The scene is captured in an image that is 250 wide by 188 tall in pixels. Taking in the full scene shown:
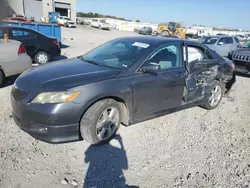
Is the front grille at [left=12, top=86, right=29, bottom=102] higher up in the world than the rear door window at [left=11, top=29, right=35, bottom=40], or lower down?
lower down

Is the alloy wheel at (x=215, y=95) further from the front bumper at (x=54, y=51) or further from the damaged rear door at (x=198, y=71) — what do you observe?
the front bumper at (x=54, y=51)

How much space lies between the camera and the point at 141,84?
3459 millimetres

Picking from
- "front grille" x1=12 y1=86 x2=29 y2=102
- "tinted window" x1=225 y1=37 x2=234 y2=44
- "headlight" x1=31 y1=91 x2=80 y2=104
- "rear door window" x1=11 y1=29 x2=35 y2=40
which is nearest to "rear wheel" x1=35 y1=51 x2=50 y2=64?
"rear door window" x1=11 y1=29 x2=35 y2=40

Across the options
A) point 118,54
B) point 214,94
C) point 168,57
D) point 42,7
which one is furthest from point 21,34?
point 42,7

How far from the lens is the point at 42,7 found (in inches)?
1630

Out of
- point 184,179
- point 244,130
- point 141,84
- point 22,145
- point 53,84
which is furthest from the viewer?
point 244,130

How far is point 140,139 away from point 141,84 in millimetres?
881

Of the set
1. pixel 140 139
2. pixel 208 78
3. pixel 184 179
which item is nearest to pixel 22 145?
pixel 140 139

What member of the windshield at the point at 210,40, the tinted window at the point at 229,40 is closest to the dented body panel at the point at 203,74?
the windshield at the point at 210,40

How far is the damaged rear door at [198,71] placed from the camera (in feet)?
13.7

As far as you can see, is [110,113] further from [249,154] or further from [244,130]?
[244,130]

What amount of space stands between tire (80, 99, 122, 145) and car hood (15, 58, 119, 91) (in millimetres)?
372

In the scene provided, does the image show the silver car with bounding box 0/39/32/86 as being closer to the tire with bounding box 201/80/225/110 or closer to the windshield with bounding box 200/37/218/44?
the tire with bounding box 201/80/225/110

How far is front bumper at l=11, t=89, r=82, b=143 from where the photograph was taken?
112 inches
